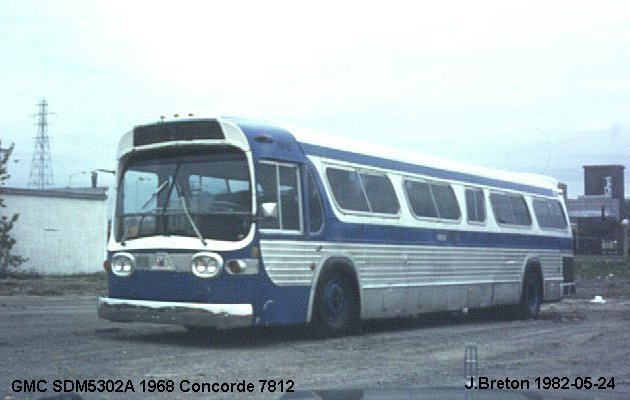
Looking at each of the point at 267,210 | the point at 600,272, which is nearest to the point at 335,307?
the point at 267,210

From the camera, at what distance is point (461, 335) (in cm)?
1439

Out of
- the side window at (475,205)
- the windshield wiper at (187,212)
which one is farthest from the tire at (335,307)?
the side window at (475,205)

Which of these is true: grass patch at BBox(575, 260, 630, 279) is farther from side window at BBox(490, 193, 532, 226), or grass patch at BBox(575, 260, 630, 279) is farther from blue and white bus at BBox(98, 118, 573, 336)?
blue and white bus at BBox(98, 118, 573, 336)

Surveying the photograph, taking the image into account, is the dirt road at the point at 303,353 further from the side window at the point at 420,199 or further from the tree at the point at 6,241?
the tree at the point at 6,241

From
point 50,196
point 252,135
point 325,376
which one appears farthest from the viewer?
point 50,196

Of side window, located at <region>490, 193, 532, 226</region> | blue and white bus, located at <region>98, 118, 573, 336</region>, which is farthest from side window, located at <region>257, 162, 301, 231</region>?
side window, located at <region>490, 193, 532, 226</region>

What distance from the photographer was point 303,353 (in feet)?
37.1

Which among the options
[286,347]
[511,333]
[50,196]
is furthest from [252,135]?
[50,196]

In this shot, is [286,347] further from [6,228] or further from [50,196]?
[50,196]

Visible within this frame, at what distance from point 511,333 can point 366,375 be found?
6.11 m

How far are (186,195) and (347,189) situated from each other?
8.57ft

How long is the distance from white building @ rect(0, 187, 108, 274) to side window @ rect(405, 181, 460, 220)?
75.0 ft

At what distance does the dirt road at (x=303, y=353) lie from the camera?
9.23 metres

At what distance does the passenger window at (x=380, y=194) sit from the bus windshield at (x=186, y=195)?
2722 mm
